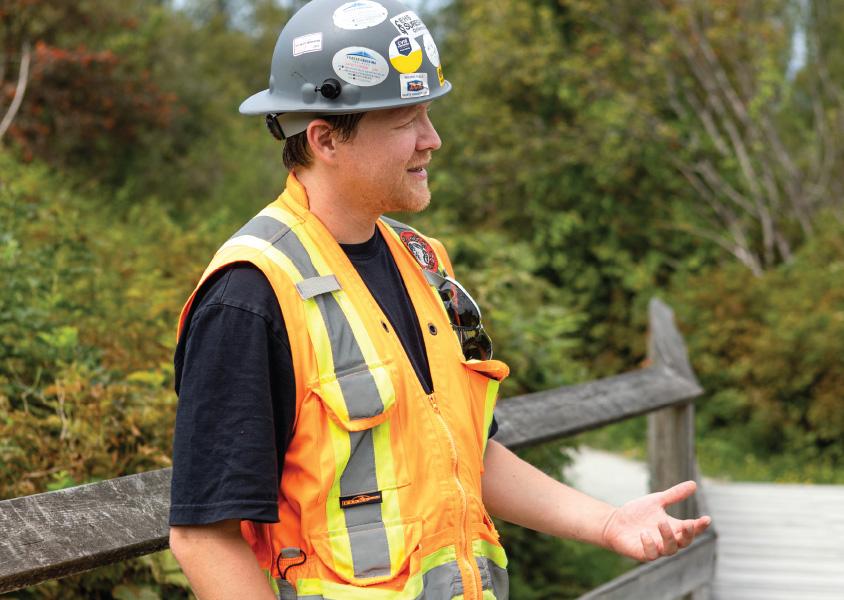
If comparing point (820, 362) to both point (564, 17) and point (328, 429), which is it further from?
point (328, 429)

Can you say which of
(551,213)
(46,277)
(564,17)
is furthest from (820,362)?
(46,277)

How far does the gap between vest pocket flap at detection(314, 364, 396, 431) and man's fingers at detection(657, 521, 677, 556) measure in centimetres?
57

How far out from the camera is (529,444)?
3408 millimetres

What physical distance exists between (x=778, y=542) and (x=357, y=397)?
4.77 meters

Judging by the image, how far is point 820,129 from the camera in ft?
44.7

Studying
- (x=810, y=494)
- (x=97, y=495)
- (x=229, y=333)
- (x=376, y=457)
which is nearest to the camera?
(x=229, y=333)

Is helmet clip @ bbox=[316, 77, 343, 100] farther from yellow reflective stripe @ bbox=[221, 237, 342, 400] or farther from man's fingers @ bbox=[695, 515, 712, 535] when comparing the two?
man's fingers @ bbox=[695, 515, 712, 535]

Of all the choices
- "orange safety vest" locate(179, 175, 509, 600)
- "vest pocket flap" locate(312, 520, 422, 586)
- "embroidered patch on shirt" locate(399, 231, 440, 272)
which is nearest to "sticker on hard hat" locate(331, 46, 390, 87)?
"orange safety vest" locate(179, 175, 509, 600)

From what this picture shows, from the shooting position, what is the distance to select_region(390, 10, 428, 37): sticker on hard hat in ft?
6.00

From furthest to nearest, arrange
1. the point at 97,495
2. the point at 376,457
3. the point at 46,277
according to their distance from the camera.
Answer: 1. the point at 46,277
2. the point at 97,495
3. the point at 376,457

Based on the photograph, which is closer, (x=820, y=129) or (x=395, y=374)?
(x=395, y=374)

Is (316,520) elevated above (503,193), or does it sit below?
above

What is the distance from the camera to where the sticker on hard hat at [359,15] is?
1.80 m

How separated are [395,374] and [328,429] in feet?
0.45
